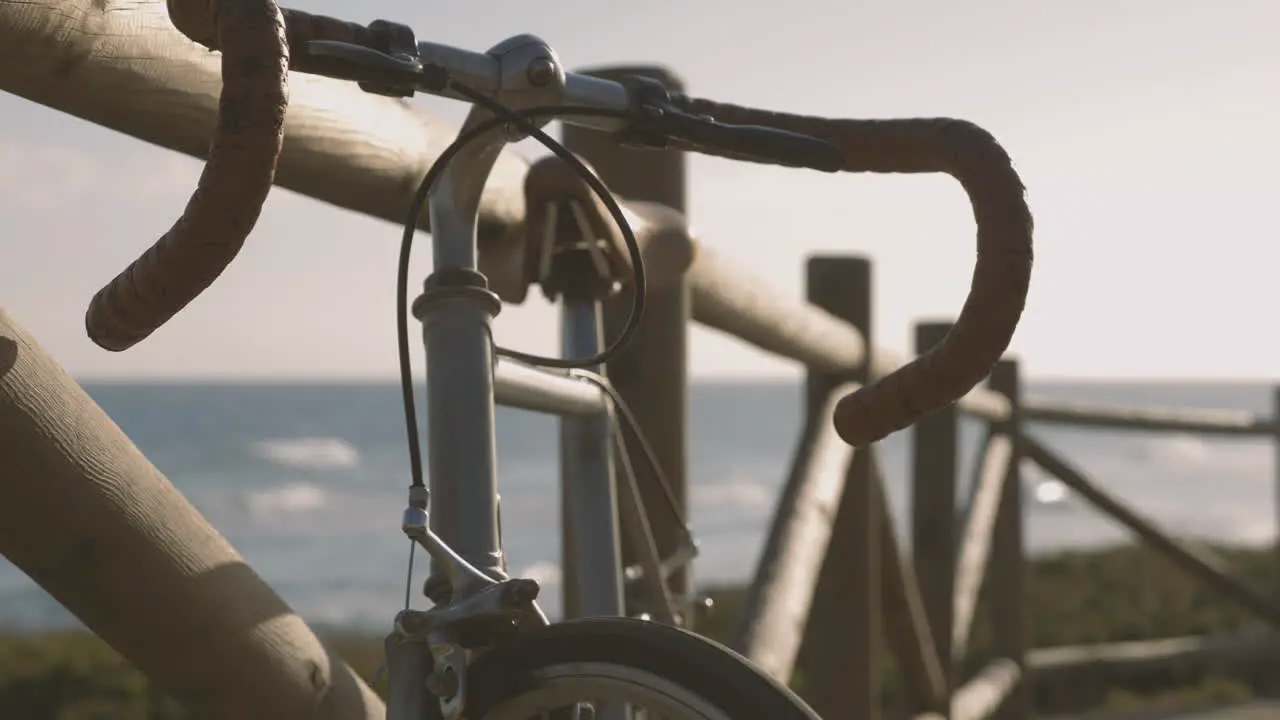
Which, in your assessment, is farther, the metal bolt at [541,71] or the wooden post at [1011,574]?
the wooden post at [1011,574]

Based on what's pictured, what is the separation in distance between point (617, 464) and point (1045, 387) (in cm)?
11315

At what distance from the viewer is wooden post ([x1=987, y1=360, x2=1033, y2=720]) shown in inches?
151

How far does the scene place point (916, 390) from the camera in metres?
0.94

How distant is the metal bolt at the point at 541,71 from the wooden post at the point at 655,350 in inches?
35.3

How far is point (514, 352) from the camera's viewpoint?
41.1 inches

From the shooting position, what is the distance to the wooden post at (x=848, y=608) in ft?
8.41

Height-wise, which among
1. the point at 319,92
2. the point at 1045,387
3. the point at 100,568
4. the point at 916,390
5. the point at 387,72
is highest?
the point at 1045,387

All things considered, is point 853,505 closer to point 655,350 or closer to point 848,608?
point 848,608

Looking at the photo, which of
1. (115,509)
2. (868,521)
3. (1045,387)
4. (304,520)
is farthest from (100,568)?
(1045,387)

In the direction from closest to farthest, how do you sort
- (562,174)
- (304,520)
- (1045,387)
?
(562,174)
(304,520)
(1045,387)

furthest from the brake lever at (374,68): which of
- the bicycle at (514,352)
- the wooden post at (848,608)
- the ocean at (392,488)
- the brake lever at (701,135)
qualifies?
the ocean at (392,488)

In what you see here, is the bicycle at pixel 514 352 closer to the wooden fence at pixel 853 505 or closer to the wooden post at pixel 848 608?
the wooden fence at pixel 853 505

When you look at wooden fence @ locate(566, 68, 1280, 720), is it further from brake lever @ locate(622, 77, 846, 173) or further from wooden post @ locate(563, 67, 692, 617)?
brake lever @ locate(622, 77, 846, 173)

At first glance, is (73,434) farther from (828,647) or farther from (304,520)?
(304,520)
